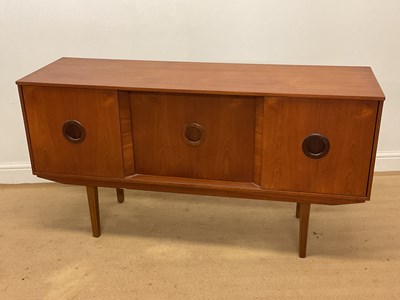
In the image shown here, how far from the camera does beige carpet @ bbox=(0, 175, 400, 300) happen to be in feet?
4.60

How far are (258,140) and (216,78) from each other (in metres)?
0.23

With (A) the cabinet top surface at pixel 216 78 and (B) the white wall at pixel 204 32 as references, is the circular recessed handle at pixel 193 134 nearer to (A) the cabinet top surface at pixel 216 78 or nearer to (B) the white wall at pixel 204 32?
(A) the cabinet top surface at pixel 216 78

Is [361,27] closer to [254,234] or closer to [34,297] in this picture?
[254,234]

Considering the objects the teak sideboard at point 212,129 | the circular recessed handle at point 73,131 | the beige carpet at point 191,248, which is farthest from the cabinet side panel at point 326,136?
the circular recessed handle at point 73,131

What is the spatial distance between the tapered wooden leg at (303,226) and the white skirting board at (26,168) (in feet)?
2.39

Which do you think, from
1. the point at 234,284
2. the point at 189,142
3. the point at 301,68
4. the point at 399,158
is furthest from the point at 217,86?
the point at 399,158

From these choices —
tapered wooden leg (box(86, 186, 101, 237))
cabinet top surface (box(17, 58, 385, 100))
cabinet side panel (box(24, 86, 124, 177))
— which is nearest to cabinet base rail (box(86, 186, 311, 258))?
tapered wooden leg (box(86, 186, 101, 237))

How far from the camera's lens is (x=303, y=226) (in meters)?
1.48

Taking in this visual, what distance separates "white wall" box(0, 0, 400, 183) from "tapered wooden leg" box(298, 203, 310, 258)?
0.67m

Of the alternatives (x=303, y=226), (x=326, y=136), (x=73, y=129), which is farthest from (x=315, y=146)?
(x=73, y=129)

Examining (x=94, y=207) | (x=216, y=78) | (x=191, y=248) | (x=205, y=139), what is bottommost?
(x=191, y=248)

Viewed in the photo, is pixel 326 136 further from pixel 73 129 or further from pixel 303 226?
pixel 73 129

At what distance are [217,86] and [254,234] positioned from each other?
59 cm

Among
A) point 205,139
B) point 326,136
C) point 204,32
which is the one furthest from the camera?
point 204,32
